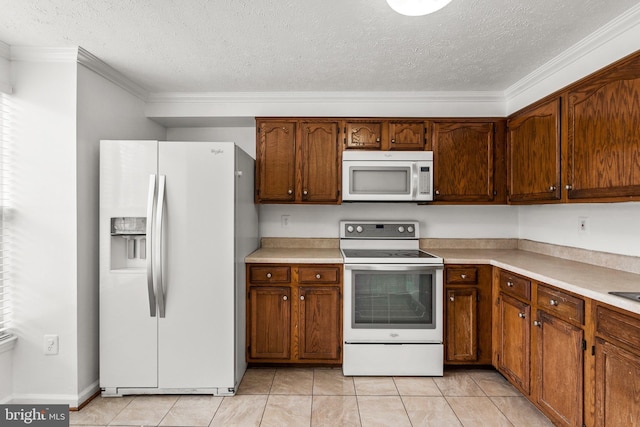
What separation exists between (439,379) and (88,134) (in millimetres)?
3117

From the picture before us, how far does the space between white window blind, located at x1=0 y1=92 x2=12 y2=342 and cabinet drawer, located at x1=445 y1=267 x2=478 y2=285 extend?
3093mm

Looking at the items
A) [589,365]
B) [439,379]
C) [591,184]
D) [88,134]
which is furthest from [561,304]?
[88,134]

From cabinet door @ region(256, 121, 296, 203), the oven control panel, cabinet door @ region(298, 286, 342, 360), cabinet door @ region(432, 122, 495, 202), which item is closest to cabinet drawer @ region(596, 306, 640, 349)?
cabinet door @ region(432, 122, 495, 202)

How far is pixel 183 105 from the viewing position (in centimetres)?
316

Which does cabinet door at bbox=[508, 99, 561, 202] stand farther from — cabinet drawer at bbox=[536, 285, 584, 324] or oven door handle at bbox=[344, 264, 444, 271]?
oven door handle at bbox=[344, 264, 444, 271]

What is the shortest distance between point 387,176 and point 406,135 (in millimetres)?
405

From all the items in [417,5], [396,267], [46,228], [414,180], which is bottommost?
[396,267]

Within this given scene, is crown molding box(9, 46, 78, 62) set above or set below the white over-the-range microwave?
above

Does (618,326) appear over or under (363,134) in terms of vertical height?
under

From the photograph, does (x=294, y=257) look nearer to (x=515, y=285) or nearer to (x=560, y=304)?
(x=515, y=285)

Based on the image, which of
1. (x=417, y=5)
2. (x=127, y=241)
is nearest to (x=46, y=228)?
(x=127, y=241)

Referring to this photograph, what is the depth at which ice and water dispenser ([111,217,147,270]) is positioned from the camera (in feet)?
7.82

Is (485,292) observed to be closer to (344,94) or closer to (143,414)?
(344,94)

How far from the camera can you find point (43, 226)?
7.39ft
